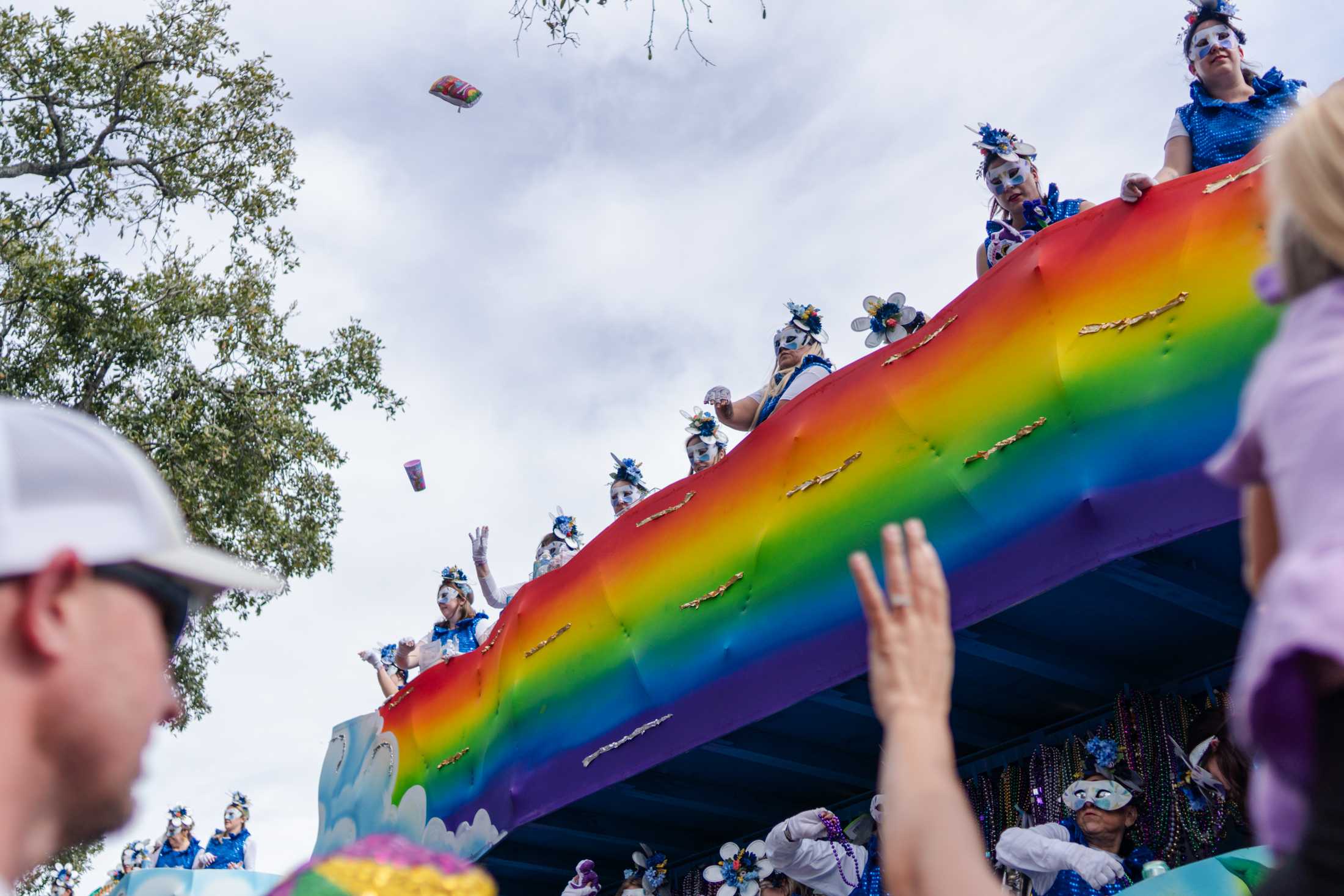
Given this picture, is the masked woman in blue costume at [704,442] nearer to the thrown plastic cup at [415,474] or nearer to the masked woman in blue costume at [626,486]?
the masked woman in blue costume at [626,486]

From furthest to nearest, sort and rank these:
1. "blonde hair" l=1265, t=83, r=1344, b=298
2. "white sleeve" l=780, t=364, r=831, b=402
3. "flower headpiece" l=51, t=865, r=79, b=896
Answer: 1. "flower headpiece" l=51, t=865, r=79, b=896
2. "white sleeve" l=780, t=364, r=831, b=402
3. "blonde hair" l=1265, t=83, r=1344, b=298

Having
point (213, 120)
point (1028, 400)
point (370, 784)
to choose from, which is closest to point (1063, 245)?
point (1028, 400)

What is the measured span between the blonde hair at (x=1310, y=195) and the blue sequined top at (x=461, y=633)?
27.0 feet

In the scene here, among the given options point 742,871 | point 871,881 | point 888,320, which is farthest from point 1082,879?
point 888,320

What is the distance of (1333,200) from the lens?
3.16 feet

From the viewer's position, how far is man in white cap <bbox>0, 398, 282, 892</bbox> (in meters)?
0.85

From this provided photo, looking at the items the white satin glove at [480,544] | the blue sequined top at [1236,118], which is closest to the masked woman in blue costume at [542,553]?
the white satin glove at [480,544]

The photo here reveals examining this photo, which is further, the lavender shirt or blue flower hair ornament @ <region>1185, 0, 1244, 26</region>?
blue flower hair ornament @ <region>1185, 0, 1244, 26</region>

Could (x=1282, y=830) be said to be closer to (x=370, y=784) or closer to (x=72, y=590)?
(x=72, y=590)

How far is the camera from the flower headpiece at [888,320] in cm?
617

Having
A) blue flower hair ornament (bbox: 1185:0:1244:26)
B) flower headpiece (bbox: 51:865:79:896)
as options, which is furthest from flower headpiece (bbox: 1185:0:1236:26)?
flower headpiece (bbox: 51:865:79:896)

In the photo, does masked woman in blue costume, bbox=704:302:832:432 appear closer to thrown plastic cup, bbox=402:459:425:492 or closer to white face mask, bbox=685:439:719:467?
white face mask, bbox=685:439:719:467

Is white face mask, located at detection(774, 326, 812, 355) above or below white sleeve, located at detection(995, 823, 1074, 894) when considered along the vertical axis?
above

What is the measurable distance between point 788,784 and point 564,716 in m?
1.31
